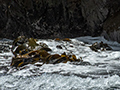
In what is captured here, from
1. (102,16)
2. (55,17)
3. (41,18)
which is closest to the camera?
(102,16)

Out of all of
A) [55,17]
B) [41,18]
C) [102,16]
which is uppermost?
[41,18]

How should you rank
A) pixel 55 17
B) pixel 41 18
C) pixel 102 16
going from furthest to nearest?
1. pixel 41 18
2. pixel 55 17
3. pixel 102 16

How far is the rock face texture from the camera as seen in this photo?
715 inches

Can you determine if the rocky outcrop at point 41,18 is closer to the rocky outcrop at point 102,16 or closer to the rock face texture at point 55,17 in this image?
the rock face texture at point 55,17

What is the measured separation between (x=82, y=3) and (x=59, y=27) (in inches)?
219


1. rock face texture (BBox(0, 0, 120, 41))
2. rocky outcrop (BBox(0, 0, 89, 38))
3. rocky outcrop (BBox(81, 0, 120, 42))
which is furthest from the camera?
rocky outcrop (BBox(0, 0, 89, 38))

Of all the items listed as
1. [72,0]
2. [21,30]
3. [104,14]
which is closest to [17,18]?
[21,30]

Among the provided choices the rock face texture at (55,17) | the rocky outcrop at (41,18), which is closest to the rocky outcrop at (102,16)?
the rock face texture at (55,17)

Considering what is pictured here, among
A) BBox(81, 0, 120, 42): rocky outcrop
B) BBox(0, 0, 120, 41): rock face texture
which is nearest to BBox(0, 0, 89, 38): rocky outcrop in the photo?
BBox(0, 0, 120, 41): rock face texture

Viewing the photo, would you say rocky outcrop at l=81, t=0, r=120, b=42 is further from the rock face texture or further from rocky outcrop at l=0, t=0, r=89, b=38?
rocky outcrop at l=0, t=0, r=89, b=38

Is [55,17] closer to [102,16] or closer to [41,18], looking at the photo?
[41,18]

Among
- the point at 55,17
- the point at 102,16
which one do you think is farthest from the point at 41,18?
the point at 102,16

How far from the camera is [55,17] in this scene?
22781 mm

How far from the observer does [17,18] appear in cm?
2411
